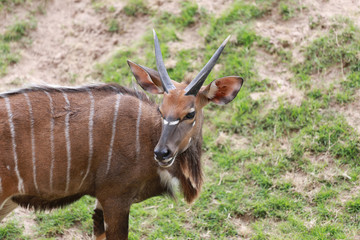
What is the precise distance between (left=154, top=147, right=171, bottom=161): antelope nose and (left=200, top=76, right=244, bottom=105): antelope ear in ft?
2.24

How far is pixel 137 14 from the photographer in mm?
7977

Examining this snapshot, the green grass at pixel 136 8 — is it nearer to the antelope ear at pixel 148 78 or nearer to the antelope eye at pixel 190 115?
the antelope ear at pixel 148 78

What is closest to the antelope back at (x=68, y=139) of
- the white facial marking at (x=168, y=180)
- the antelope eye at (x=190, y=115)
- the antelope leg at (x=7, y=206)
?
the white facial marking at (x=168, y=180)

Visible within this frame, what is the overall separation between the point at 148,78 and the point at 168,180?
942 mm

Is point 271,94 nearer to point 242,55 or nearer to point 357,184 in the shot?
point 242,55

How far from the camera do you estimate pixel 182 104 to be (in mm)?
4320

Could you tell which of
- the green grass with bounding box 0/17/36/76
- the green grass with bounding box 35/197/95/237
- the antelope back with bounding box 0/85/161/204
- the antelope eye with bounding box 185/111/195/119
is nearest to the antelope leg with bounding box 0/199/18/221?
the antelope back with bounding box 0/85/161/204

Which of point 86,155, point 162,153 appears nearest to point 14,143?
point 86,155

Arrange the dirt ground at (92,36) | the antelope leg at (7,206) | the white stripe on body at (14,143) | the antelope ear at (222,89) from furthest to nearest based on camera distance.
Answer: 1. the dirt ground at (92,36)
2. the antelope leg at (7,206)
3. the antelope ear at (222,89)
4. the white stripe on body at (14,143)

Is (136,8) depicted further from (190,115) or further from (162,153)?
(162,153)

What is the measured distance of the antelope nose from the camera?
4133 millimetres

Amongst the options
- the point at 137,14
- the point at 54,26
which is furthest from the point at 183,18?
the point at 54,26

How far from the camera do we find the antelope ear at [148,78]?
4762 millimetres

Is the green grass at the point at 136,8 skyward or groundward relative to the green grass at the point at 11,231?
skyward
